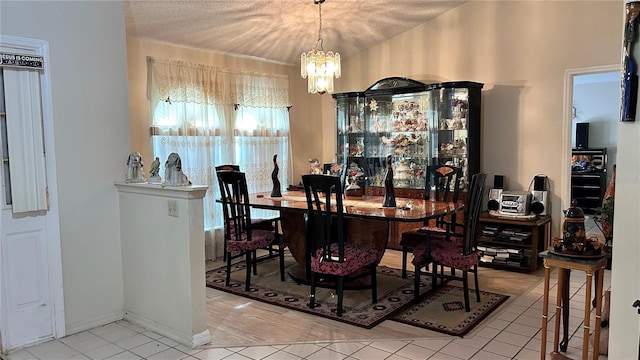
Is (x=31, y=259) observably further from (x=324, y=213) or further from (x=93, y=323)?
(x=324, y=213)

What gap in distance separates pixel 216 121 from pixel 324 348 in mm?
3108

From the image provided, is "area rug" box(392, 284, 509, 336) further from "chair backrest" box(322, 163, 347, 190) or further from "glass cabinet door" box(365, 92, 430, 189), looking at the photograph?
"glass cabinet door" box(365, 92, 430, 189)

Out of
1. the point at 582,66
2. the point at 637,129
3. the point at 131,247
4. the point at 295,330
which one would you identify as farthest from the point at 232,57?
the point at 637,129

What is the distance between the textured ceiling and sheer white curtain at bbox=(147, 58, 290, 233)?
1.06 feet

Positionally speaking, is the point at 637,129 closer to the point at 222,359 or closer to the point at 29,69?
the point at 222,359

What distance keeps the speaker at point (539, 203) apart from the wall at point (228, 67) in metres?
2.99

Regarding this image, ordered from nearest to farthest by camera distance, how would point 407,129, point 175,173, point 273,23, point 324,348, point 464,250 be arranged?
point 324,348 → point 175,173 → point 464,250 → point 273,23 → point 407,129

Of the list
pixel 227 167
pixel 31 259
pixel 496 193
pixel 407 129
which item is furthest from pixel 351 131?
pixel 31 259

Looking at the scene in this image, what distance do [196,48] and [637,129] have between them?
14.1 ft

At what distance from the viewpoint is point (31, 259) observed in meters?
3.14

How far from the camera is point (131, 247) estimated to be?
11.6 feet

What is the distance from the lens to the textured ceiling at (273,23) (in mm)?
4223

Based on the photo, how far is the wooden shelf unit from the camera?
15.5ft

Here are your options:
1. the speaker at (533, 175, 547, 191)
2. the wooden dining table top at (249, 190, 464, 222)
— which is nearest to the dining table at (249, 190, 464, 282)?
the wooden dining table top at (249, 190, 464, 222)
